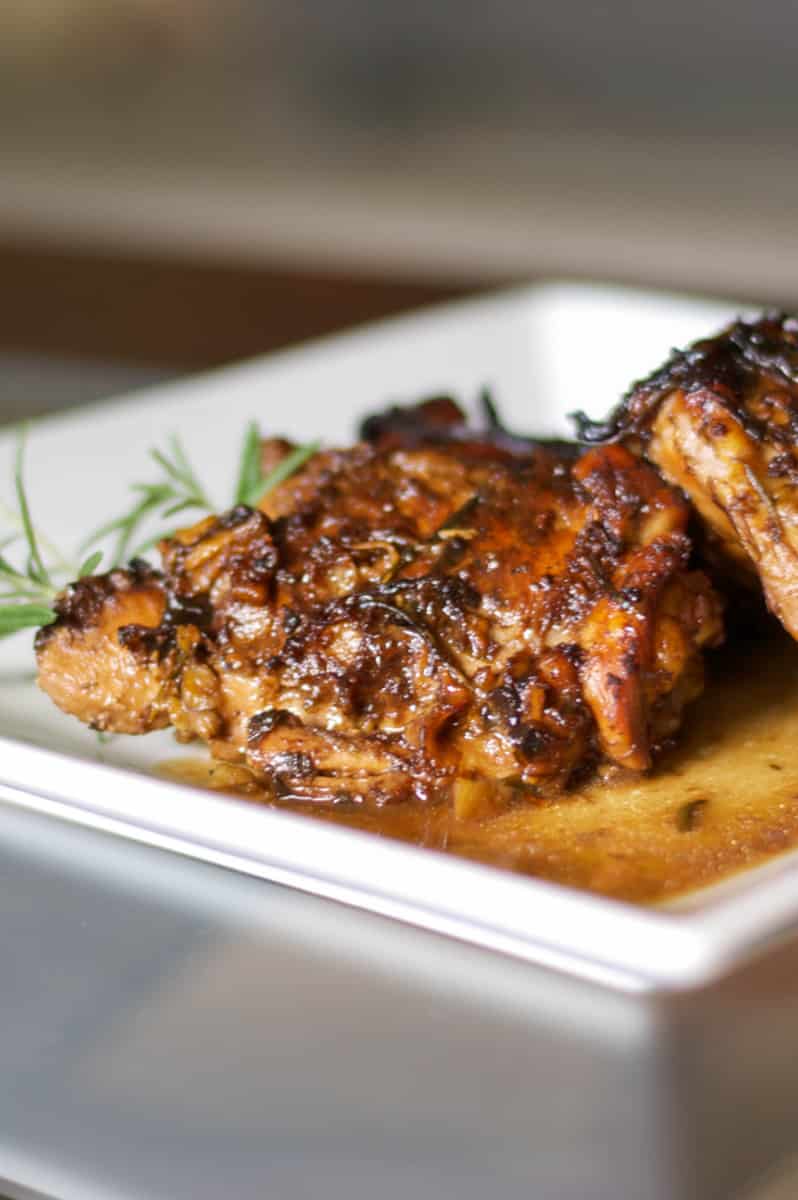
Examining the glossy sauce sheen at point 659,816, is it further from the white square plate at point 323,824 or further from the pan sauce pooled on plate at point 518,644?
the white square plate at point 323,824

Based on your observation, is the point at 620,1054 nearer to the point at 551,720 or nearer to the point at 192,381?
the point at 551,720

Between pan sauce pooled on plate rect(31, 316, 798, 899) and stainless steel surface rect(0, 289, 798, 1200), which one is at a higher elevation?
pan sauce pooled on plate rect(31, 316, 798, 899)

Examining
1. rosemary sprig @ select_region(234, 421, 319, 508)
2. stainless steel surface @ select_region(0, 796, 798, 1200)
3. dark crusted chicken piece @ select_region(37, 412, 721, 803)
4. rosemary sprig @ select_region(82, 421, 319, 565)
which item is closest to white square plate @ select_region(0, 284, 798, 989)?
stainless steel surface @ select_region(0, 796, 798, 1200)

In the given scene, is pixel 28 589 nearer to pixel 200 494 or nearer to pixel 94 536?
pixel 94 536

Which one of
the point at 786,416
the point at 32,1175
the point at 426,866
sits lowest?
the point at 32,1175

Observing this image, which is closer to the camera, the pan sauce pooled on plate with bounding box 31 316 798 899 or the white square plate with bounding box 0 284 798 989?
the white square plate with bounding box 0 284 798 989

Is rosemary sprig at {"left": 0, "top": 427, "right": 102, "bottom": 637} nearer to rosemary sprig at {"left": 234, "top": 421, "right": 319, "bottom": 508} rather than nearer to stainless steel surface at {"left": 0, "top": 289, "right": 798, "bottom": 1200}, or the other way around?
rosemary sprig at {"left": 234, "top": 421, "right": 319, "bottom": 508}

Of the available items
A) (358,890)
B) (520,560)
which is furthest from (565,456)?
(358,890)
